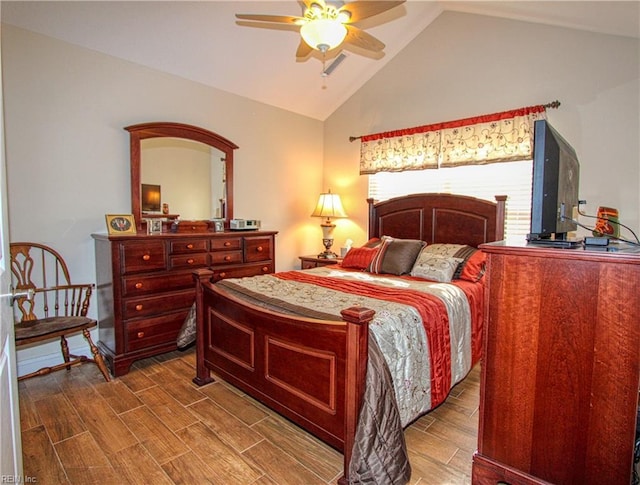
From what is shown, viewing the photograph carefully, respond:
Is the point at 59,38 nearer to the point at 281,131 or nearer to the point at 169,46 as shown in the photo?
the point at 169,46

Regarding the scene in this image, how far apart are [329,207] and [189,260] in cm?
198

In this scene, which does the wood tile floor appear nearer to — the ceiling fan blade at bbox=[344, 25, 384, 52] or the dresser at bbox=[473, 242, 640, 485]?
the dresser at bbox=[473, 242, 640, 485]

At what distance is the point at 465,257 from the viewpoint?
124 inches

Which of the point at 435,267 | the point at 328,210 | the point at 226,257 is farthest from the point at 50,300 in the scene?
the point at 435,267

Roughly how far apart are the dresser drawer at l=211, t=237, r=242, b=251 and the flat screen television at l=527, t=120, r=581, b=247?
103 inches

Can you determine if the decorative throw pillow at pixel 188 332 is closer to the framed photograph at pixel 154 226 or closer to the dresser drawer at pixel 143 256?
the dresser drawer at pixel 143 256

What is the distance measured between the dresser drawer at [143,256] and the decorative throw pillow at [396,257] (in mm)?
1882

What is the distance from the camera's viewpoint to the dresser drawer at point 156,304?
283cm

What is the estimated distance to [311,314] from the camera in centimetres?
200

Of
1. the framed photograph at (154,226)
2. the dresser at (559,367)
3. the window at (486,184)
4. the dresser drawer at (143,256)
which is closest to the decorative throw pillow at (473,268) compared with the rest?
the window at (486,184)

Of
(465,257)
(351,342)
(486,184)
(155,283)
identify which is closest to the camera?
(351,342)

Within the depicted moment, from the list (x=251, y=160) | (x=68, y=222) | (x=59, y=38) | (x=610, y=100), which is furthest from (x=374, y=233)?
(x=59, y=38)

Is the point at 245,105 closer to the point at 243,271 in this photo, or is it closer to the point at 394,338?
the point at 243,271

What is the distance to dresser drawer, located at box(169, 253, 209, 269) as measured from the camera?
307 cm
